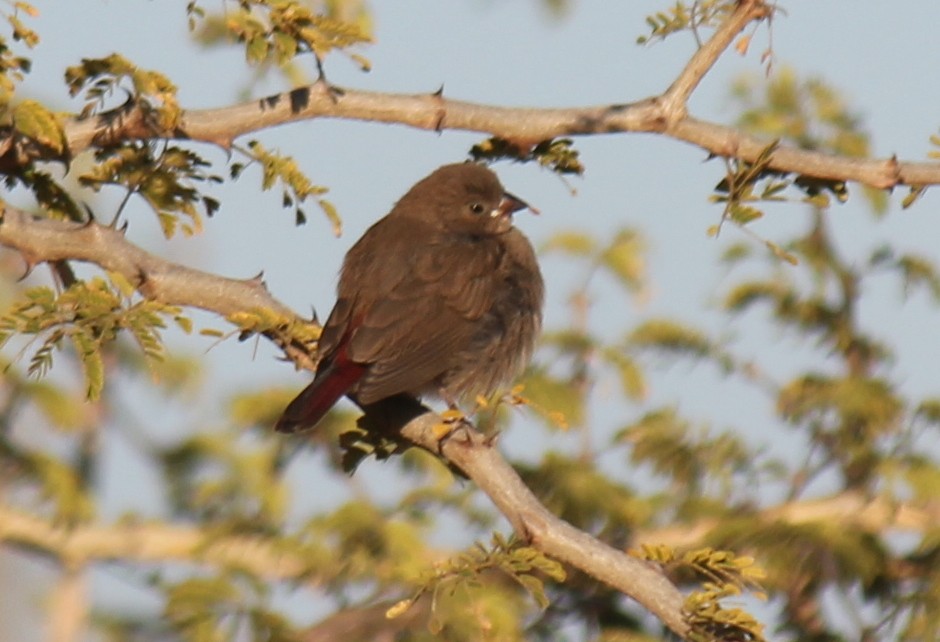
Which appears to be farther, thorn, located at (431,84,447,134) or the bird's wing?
the bird's wing

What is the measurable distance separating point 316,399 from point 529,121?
3.63 feet

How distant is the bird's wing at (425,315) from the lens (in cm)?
568

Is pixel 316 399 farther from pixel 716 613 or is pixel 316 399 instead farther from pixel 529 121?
pixel 716 613

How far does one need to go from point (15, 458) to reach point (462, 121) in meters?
2.92

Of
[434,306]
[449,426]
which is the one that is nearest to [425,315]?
[434,306]

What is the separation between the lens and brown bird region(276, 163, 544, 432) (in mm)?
5574

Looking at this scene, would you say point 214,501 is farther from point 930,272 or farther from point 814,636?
point 930,272

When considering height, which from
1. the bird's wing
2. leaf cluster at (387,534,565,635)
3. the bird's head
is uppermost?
the bird's head

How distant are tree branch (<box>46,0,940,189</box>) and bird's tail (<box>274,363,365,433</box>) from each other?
3.12 feet

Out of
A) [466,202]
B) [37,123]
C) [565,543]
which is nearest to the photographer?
[565,543]

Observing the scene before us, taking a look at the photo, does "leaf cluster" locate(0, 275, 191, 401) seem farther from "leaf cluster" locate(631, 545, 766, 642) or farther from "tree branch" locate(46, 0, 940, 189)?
"leaf cluster" locate(631, 545, 766, 642)

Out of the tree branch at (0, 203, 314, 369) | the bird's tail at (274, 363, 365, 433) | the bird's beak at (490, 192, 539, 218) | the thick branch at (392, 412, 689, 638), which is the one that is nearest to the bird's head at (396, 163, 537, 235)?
the bird's beak at (490, 192, 539, 218)

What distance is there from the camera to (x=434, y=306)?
6.13 meters

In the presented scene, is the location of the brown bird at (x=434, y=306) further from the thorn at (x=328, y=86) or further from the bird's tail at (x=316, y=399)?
the thorn at (x=328, y=86)
